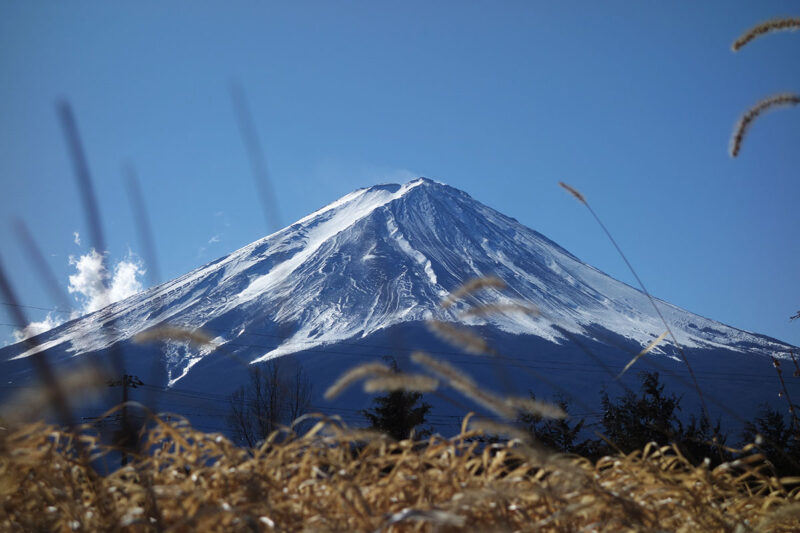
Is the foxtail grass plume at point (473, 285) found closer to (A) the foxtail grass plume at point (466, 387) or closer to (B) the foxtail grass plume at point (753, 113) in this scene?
(A) the foxtail grass plume at point (466, 387)

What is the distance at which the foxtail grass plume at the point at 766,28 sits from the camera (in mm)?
2160

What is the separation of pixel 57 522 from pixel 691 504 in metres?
→ 1.30

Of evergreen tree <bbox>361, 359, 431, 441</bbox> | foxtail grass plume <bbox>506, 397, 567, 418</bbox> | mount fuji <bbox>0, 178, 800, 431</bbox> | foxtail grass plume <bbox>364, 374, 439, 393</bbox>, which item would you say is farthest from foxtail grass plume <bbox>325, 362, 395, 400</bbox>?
mount fuji <bbox>0, 178, 800, 431</bbox>

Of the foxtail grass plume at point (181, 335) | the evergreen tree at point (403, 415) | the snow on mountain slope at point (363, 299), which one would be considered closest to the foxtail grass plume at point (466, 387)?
the evergreen tree at point (403, 415)

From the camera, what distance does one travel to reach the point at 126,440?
1543 millimetres

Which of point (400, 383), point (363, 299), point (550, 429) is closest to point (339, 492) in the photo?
point (400, 383)

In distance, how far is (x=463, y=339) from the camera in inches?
67.7

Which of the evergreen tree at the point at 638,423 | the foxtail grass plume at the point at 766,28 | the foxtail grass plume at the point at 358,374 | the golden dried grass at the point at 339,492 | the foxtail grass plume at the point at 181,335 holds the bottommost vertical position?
the evergreen tree at the point at 638,423

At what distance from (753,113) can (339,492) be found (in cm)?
201

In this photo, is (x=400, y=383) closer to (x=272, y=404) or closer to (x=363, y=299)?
(x=272, y=404)

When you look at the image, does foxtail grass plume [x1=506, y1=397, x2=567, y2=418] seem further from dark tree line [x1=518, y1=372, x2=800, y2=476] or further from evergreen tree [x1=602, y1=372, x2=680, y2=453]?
evergreen tree [x1=602, y1=372, x2=680, y2=453]

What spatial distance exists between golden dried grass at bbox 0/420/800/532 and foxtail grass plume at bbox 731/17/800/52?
1.36 metres

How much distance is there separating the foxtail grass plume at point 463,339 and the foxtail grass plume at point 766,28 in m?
1.40

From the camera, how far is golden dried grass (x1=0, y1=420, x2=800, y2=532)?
1261mm
